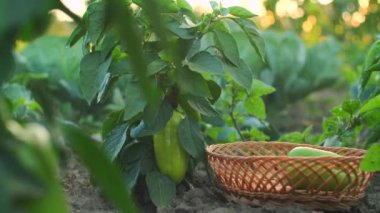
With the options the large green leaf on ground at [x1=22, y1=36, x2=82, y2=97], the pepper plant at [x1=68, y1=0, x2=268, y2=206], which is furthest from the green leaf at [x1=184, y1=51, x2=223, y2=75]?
the large green leaf on ground at [x1=22, y1=36, x2=82, y2=97]

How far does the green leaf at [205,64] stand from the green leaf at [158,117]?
0.14 metres

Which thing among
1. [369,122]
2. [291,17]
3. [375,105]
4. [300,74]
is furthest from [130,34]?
[291,17]

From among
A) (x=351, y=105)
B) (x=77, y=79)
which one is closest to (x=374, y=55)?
(x=351, y=105)

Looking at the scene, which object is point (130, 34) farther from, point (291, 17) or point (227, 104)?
point (291, 17)

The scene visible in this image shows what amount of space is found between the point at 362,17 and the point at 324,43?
0.63m

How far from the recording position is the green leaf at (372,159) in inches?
56.4

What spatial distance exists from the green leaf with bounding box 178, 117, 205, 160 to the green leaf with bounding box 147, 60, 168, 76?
7.7 inches

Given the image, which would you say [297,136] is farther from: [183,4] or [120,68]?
[120,68]

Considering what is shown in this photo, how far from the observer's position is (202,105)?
67.1 inches

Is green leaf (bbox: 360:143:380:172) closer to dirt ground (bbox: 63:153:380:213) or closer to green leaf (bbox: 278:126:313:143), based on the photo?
dirt ground (bbox: 63:153:380:213)

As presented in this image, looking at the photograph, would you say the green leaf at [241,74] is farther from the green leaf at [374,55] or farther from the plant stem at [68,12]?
the plant stem at [68,12]

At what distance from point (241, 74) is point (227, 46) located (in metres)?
0.08

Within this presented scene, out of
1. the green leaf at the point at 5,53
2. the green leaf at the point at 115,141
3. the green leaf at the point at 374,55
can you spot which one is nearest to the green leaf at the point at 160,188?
the green leaf at the point at 115,141

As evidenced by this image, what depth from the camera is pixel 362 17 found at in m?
5.00
